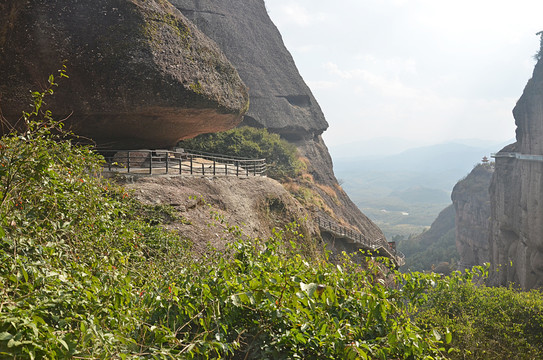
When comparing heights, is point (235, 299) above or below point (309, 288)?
below

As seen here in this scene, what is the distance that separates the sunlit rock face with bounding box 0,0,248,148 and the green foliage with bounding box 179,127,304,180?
38.4ft

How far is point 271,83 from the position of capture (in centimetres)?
4238

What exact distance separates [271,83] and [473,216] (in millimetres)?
52536

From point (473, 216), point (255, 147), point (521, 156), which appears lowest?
point (473, 216)

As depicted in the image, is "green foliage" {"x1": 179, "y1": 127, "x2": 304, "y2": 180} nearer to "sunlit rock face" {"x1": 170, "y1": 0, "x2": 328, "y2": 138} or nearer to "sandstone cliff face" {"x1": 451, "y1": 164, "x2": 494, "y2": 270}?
"sunlit rock face" {"x1": 170, "y1": 0, "x2": 328, "y2": 138}

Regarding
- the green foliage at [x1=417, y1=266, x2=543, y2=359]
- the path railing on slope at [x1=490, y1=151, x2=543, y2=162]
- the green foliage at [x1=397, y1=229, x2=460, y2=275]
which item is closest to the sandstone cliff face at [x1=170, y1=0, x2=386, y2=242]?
the path railing on slope at [x1=490, y1=151, x2=543, y2=162]

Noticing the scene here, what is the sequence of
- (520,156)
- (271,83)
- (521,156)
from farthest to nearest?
1. (271,83)
2. (520,156)
3. (521,156)

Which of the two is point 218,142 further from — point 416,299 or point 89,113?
point 416,299

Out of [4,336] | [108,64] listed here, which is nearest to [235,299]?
[4,336]

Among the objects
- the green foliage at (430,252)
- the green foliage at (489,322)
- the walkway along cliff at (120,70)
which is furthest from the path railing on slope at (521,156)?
the green foliage at (430,252)

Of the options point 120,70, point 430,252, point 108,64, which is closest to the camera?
point 108,64

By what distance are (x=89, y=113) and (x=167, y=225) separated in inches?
241

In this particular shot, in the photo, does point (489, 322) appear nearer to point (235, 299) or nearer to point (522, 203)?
point (235, 299)

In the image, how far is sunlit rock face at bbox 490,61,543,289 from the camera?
32469 mm
